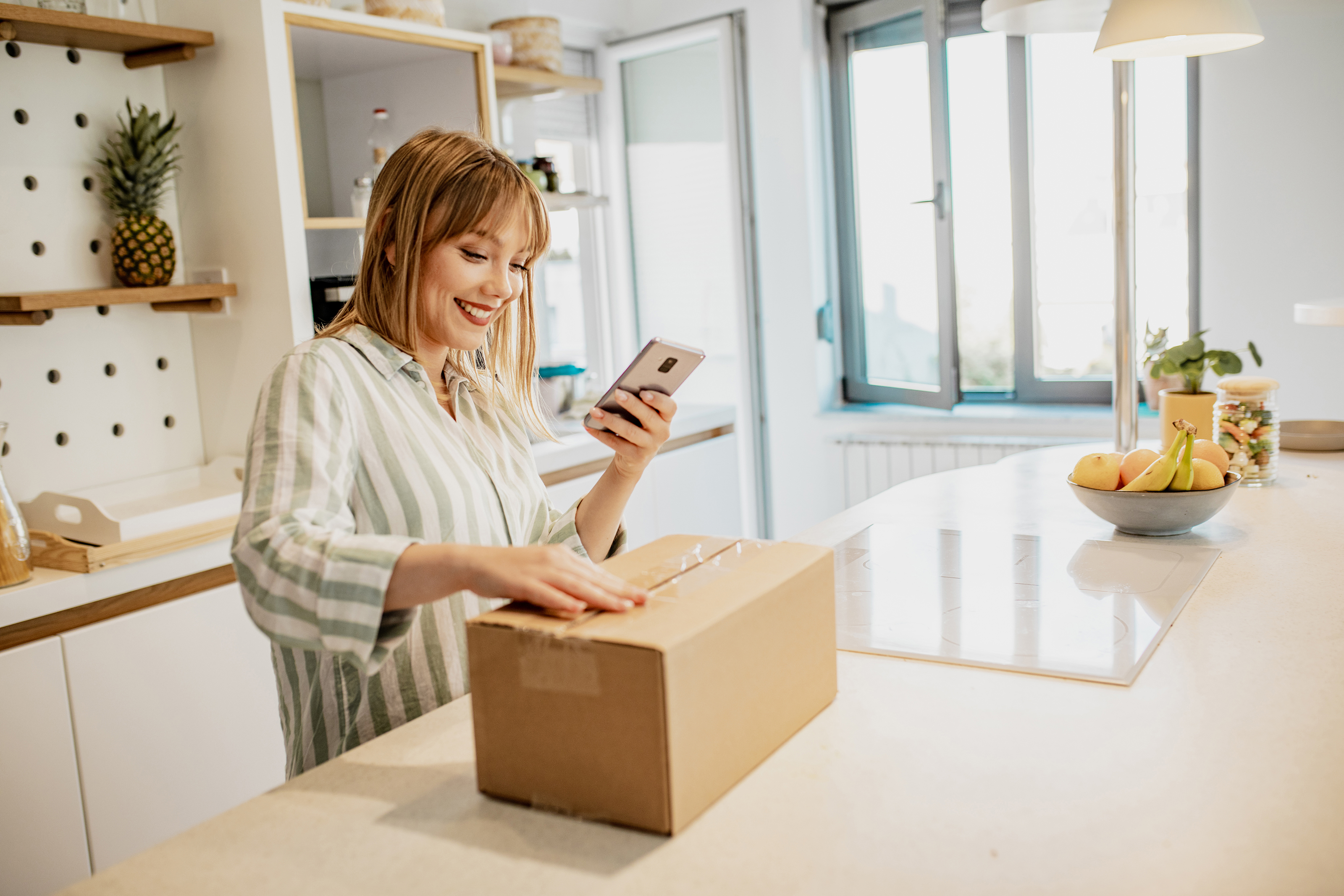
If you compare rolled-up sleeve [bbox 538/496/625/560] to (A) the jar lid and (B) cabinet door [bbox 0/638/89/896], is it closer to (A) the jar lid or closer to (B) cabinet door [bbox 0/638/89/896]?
(B) cabinet door [bbox 0/638/89/896]

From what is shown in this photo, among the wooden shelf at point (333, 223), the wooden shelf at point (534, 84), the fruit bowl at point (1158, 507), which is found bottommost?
the fruit bowl at point (1158, 507)

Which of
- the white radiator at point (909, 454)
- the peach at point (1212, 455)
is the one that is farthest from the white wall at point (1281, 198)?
the peach at point (1212, 455)

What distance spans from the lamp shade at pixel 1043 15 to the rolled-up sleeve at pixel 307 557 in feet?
4.80

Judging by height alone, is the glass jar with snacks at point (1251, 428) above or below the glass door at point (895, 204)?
below

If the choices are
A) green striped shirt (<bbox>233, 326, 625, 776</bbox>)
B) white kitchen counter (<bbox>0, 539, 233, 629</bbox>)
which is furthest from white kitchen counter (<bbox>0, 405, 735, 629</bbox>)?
green striped shirt (<bbox>233, 326, 625, 776</bbox>)

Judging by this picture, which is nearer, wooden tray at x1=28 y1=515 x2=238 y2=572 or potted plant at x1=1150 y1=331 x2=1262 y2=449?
wooden tray at x1=28 y1=515 x2=238 y2=572

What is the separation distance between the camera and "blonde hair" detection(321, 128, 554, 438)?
1194 mm

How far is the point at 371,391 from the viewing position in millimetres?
1150

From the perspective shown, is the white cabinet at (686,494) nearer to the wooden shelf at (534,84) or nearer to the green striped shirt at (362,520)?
the wooden shelf at (534,84)

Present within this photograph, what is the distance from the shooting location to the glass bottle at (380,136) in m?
2.77

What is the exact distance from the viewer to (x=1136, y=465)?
1.63 meters

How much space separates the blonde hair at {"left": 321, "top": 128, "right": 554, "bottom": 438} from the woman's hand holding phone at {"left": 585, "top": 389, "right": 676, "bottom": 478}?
0.73 feet

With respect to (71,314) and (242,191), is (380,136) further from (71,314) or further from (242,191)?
(71,314)

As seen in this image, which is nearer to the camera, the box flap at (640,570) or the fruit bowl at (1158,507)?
the box flap at (640,570)
